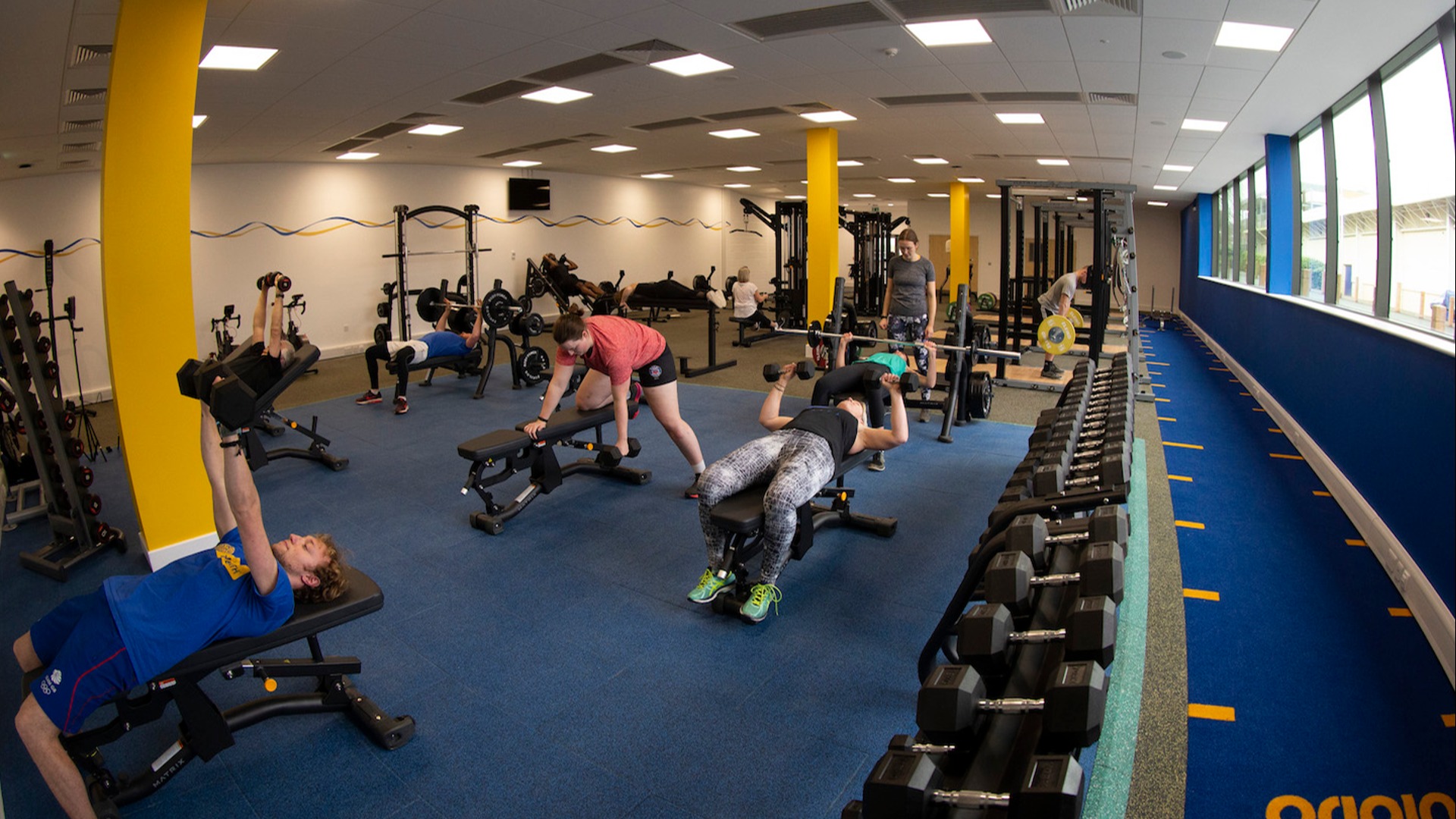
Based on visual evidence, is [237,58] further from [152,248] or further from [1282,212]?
[1282,212]

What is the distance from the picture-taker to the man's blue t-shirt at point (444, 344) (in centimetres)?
623

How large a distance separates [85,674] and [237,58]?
3.61 meters

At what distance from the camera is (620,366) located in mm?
3602

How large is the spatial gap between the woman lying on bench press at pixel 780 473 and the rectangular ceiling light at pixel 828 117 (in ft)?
13.1

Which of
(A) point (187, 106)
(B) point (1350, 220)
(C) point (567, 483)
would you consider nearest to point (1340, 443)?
(B) point (1350, 220)

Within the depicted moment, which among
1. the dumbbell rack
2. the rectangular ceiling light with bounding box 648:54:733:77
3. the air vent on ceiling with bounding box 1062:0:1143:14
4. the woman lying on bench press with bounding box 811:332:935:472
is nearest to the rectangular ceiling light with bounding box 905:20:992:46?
the air vent on ceiling with bounding box 1062:0:1143:14

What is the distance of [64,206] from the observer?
273 inches

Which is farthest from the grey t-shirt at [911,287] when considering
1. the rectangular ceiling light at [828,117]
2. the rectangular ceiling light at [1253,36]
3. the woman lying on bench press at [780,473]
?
the woman lying on bench press at [780,473]

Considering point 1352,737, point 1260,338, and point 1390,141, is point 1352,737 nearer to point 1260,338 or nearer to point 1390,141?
point 1390,141

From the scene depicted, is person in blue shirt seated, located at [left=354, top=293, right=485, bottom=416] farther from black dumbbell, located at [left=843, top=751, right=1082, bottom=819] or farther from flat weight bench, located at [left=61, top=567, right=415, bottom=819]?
black dumbbell, located at [left=843, top=751, right=1082, bottom=819]

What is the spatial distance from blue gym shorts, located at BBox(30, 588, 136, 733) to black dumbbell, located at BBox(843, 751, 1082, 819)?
5.28 ft

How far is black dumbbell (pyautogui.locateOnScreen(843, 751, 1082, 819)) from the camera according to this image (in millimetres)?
1035

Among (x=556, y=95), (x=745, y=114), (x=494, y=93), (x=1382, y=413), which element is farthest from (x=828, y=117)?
(x=1382, y=413)

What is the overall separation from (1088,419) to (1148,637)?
39.6 inches
